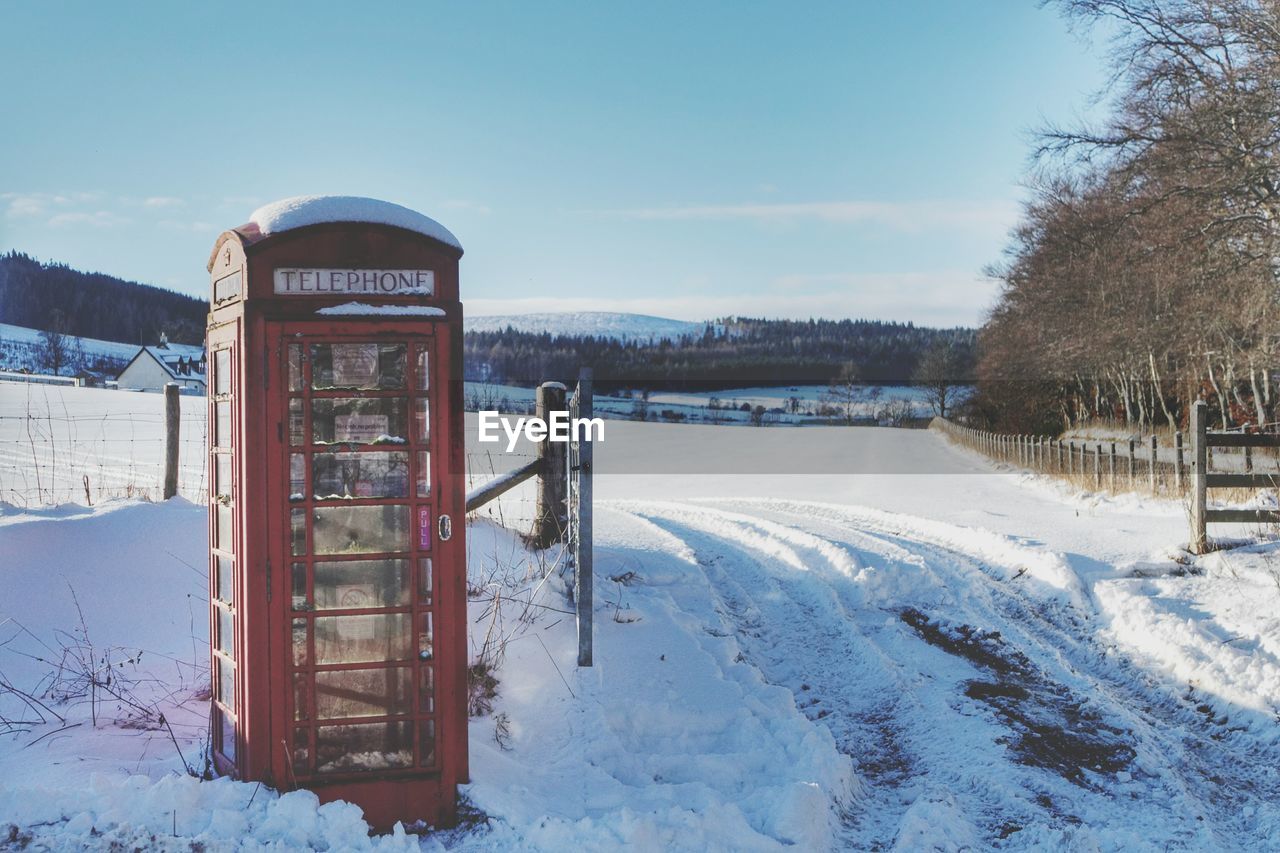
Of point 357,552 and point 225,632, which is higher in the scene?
point 357,552

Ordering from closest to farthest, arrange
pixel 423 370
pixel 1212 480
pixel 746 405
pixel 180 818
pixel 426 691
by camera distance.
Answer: pixel 180 818 → pixel 423 370 → pixel 426 691 → pixel 1212 480 → pixel 746 405

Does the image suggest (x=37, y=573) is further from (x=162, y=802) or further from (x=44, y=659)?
(x=162, y=802)

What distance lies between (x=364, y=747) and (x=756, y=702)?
2.58 metres

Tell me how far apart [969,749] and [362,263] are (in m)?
4.45

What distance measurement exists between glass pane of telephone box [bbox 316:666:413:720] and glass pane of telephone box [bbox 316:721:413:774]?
0.06 metres

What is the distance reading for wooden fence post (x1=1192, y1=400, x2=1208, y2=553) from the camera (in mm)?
10565

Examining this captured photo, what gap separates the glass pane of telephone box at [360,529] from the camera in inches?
169

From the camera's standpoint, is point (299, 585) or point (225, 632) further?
point (225, 632)

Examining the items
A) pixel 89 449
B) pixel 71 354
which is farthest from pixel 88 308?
pixel 89 449

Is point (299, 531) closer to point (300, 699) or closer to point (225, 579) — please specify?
point (225, 579)

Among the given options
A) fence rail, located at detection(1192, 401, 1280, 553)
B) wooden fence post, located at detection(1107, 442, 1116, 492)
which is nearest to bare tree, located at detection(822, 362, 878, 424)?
wooden fence post, located at detection(1107, 442, 1116, 492)

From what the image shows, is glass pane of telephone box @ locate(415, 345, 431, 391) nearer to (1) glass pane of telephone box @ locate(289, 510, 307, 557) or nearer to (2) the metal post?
(1) glass pane of telephone box @ locate(289, 510, 307, 557)

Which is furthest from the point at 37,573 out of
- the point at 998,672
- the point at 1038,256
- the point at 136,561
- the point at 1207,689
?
the point at 1038,256

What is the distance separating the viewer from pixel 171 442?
10.1m
